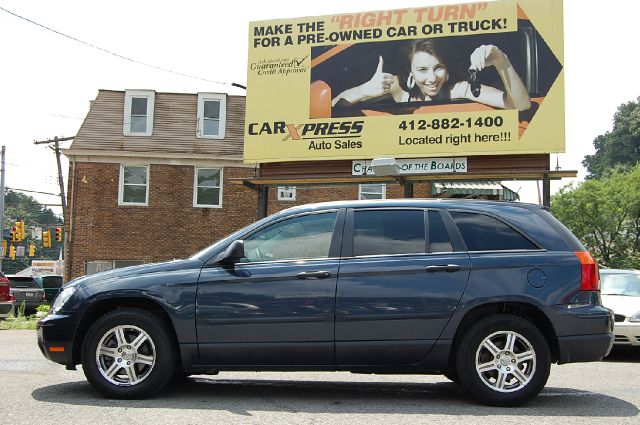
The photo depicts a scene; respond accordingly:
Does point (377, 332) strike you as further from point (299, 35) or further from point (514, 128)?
point (299, 35)

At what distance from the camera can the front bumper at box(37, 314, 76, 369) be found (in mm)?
5879

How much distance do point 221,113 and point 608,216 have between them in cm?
2598

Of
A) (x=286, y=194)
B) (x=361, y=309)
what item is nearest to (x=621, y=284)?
(x=361, y=309)

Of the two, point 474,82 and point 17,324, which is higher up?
point 474,82

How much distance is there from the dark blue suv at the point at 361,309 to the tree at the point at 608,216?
38.0m

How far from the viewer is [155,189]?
2534cm

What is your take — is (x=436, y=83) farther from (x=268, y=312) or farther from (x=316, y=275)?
(x=268, y=312)

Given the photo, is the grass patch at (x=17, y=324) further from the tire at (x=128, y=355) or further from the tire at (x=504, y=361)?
the tire at (x=504, y=361)

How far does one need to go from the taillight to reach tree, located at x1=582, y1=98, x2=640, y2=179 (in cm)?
8371

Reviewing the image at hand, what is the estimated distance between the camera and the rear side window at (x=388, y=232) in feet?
19.4

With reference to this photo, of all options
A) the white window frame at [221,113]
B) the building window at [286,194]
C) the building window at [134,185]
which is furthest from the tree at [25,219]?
the building window at [286,194]

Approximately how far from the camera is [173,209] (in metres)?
25.3

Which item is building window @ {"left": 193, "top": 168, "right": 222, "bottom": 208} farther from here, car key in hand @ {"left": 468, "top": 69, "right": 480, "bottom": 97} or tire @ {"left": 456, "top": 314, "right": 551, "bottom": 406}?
tire @ {"left": 456, "top": 314, "right": 551, "bottom": 406}

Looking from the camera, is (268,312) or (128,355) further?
(128,355)
